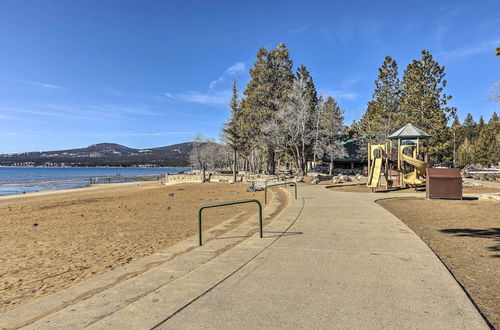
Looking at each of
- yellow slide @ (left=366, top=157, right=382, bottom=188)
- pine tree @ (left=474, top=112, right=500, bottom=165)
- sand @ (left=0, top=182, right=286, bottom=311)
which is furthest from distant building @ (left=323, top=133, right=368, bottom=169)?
sand @ (left=0, top=182, right=286, bottom=311)

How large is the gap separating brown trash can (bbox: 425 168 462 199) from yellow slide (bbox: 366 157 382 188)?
161 inches

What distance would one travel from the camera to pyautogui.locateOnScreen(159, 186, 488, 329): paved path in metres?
2.92

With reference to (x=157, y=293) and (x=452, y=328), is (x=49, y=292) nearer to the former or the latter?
(x=157, y=293)

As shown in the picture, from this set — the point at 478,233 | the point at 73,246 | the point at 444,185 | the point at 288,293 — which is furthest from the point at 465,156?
the point at 73,246

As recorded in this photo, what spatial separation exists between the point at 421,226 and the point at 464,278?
13.6 ft

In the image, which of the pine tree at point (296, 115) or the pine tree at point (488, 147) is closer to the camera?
the pine tree at point (296, 115)

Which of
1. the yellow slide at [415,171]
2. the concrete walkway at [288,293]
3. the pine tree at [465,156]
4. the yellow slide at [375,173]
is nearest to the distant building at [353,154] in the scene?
the yellow slide at [415,171]

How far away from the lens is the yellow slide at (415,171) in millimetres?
18695

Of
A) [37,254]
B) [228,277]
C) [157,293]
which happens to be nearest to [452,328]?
[228,277]

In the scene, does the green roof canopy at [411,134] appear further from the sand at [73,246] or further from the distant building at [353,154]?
the distant building at [353,154]

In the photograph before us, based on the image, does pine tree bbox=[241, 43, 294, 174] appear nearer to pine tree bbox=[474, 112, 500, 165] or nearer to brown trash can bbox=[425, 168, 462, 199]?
brown trash can bbox=[425, 168, 462, 199]

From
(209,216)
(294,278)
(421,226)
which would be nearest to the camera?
(294,278)

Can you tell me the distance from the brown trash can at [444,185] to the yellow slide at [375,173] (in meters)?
4.09

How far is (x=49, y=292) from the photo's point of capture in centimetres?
463
